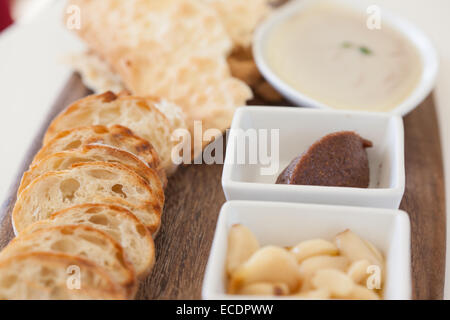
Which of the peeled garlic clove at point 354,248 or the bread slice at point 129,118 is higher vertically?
the bread slice at point 129,118

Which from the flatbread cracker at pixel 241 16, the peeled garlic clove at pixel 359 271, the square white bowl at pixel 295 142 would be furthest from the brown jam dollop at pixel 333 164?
the flatbread cracker at pixel 241 16

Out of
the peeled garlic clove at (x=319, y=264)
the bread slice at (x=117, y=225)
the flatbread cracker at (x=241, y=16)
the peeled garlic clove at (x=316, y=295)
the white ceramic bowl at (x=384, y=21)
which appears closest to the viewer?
the peeled garlic clove at (x=316, y=295)

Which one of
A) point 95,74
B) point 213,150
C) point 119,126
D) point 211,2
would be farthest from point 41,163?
point 211,2

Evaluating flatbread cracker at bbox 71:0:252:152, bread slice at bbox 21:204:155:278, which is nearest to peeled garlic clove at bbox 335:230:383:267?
bread slice at bbox 21:204:155:278

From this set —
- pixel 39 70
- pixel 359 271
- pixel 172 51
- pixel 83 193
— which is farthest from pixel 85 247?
pixel 39 70

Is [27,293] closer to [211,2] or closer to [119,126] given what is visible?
[119,126]

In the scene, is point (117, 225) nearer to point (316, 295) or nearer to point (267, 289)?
point (267, 289)

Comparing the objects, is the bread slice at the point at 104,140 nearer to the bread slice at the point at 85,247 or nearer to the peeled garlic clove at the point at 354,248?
the bread slice at the point at 85,247

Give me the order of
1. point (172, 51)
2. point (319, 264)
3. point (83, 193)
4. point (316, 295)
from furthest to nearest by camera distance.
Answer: point (172, 51)
point (83, 193)
point (319, 264)
point (316, 295)
